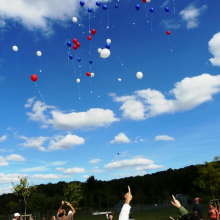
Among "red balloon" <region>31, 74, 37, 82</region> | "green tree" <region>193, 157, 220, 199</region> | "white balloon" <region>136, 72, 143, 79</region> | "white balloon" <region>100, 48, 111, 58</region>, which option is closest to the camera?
"white balloon" <region>100, 48, 111, 58</region>

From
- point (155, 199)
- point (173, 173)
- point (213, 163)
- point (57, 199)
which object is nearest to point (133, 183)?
point (173, 173)

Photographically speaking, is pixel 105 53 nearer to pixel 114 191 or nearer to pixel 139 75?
pixel 139 75

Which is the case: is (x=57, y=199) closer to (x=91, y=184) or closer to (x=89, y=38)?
(x=89, y=38)

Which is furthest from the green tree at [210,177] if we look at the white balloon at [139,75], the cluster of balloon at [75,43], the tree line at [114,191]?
the cluster of balloon at [75,43]

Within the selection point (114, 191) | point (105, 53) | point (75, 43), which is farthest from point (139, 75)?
point (114, 191)

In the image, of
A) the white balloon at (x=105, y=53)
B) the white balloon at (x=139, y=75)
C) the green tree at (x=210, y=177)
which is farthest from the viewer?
the green tree at (x=210, y=177)

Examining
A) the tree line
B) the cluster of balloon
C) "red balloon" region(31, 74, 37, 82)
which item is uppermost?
the cluster of balloon

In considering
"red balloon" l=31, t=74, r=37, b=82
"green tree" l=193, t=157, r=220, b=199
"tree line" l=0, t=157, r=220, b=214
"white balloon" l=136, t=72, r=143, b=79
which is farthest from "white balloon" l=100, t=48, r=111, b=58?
"green tree" l=193, t=157, r=220, b=199

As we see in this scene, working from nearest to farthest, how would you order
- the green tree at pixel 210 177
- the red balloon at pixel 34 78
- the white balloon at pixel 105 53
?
the white balloon at pixel 105 53 → the red balloon at pixel 34 78 → the green tree at pixel 210 177

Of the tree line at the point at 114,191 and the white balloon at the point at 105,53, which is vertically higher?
the white balloon at the point at 105,53

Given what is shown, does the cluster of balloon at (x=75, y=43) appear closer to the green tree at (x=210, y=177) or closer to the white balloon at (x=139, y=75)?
the white balloon at (x=139, y=75)

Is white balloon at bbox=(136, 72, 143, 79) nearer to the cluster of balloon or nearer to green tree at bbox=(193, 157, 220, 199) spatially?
the cluster of balloon

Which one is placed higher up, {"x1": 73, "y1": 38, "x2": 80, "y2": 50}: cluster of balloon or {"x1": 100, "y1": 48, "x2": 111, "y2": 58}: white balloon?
{"x1": 73, "y1": 38, "x2": 80, "y2": 50}: cluster of balloon

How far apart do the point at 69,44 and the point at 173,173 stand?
87.6m
